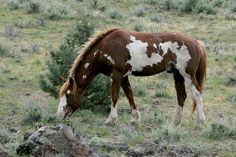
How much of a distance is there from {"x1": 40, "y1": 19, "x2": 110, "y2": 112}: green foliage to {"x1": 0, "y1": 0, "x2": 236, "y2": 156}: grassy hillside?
0.30 metres

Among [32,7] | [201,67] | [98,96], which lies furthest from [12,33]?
[201,67]

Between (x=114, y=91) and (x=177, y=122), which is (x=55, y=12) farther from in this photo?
(x=177, y=122)

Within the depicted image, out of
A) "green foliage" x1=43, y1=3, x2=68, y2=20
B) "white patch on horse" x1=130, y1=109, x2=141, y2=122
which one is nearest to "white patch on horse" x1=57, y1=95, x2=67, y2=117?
"white patch on horse" x1=130, y1=109, x2=141, y2=122

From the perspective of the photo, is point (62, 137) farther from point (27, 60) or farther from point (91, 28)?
point (27, 60)

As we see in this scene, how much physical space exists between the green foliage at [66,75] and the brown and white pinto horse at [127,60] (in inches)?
38.6

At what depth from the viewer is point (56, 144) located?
841cm

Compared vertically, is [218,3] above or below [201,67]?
below

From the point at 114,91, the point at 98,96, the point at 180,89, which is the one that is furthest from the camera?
the point at 98,96

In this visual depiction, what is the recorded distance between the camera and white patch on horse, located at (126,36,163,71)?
39.3ft

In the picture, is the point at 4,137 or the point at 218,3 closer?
the point at 4,137

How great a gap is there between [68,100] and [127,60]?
1360 millimetres

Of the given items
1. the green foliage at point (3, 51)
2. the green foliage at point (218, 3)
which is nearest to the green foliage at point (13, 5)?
the green foliage at point (3, 51)

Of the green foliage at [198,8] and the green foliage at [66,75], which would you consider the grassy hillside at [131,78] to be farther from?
the green foliage at [66,75]

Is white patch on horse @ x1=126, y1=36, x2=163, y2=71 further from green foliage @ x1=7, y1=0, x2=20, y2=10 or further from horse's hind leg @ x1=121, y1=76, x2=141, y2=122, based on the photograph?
green foliage @ x1=7, y1=0, x2=20, y2=10
